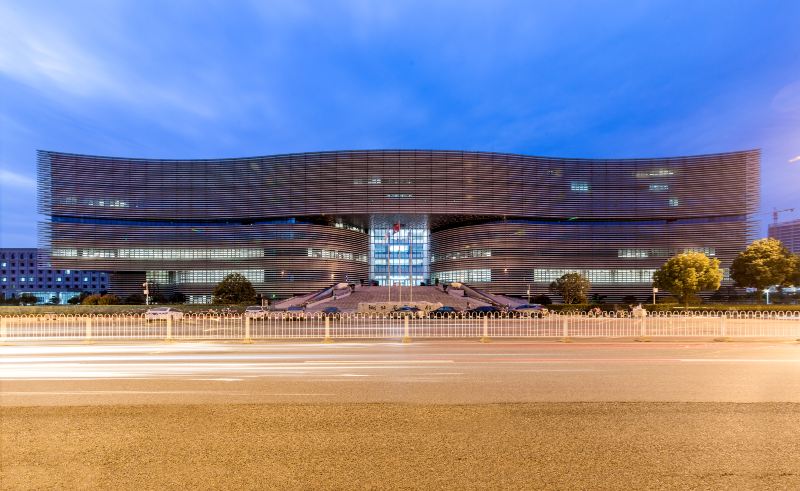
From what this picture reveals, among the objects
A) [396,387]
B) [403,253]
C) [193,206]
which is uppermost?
[193,206]

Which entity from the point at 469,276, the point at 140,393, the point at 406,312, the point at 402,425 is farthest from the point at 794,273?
the point at 140,393

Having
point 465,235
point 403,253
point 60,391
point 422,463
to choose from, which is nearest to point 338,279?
point 403,253

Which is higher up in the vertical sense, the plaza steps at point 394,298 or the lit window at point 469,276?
the lit window at point 469,276

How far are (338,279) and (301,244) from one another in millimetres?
9336

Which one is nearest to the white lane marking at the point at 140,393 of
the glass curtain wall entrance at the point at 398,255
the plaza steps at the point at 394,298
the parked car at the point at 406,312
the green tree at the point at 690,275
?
the parked car at the point at 406,312

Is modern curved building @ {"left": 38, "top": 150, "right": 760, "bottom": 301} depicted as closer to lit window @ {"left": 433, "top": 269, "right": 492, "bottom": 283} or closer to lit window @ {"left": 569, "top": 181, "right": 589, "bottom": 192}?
lit window @ {"left": 569, "top": 181, "right": 589, "bottom": 192}

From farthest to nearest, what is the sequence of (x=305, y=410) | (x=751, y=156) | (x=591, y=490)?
(x=751, y=156) → (x=305, y=410) → (x=591, y=490)

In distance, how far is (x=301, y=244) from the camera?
70.9m

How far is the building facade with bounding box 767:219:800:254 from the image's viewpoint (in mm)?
184875

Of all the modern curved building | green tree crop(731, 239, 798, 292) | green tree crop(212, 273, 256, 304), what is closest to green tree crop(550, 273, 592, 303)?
the modern curved building

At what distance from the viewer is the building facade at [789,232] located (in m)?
185

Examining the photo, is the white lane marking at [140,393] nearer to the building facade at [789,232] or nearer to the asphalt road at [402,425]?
the asphalt road at [402,425]

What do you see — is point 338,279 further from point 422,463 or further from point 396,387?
A: point 422,463

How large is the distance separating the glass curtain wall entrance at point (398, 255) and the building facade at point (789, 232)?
189821 millimetres
